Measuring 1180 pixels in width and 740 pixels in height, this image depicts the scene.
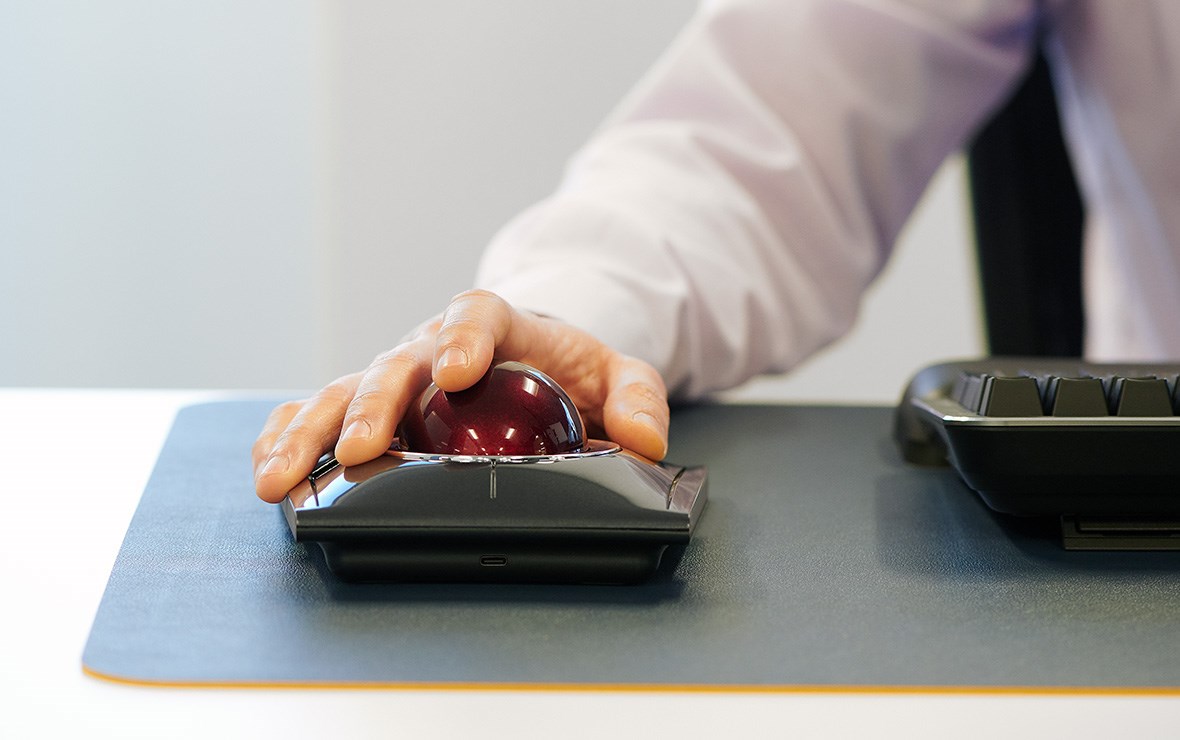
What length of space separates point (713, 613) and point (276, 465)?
0.16 m

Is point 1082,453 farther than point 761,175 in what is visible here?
No

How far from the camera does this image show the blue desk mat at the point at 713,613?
0.27m

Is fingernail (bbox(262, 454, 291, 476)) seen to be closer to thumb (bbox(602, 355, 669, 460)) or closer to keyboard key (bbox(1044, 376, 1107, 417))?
thumb (bbox(602, 355, 669, 460))

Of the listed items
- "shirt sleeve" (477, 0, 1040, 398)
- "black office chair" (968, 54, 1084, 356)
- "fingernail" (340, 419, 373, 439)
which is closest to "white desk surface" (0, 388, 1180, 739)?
"fingernail" (340, 419, 373, 439)

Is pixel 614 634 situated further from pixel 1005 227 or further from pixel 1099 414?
pixel 1005 227

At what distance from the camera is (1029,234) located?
2.91ft

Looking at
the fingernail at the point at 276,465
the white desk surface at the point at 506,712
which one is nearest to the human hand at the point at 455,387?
the fingernail at the point at 276,465

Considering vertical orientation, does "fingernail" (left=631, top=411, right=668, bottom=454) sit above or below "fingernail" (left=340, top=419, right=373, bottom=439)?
below

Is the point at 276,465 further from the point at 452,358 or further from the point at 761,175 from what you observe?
the point at 761,175

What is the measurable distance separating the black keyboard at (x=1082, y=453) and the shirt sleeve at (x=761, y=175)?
0.28 metres

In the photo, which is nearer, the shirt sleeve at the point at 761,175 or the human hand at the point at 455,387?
the human hand at the point at 455,387

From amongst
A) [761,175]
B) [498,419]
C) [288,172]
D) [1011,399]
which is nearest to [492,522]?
[498,419]

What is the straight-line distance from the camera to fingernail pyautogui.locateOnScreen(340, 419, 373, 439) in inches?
14.7

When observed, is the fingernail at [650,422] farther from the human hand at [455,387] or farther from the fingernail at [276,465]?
the fingernail at [276,465]
